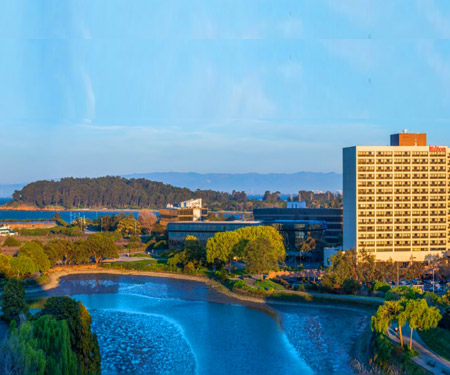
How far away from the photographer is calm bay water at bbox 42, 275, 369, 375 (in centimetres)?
2850

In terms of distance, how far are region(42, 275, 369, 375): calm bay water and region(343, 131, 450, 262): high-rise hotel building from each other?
15.2 m

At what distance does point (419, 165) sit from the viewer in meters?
55.2

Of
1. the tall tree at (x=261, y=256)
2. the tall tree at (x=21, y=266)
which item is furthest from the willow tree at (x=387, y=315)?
the tall tree at (x=21, y=266)

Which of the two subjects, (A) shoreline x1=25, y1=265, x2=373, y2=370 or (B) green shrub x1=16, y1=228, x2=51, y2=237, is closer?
(A) shoreline x1=25, y1=265, x2=373, y2=370

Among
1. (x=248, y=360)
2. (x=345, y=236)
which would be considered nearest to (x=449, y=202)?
(x=345, y=236)

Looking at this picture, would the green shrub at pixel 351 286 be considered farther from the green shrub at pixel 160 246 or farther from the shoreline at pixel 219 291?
the green shrub at pixel 160 246

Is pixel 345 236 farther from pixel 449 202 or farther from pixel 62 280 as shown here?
pixel 62 280

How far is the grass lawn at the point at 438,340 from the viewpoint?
84.3 feet

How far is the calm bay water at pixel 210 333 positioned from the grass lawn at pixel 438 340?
161 inches

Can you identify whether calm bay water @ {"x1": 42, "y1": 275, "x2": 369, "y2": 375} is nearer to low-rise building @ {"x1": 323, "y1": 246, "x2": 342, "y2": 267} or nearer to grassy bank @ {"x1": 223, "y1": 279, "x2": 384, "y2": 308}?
grassy bank @ {"x1": 223, "y1": 279, "x2": 384, "y2": 308}

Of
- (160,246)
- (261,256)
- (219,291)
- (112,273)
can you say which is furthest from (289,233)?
(112,273)

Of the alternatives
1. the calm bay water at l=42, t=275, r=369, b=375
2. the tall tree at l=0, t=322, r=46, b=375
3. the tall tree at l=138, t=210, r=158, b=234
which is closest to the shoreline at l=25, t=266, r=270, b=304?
the calm bay water at l=42, t=275, r=369, b=375

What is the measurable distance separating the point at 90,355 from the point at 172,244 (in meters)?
49.8

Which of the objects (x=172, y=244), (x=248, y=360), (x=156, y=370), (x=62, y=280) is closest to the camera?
(x=156, y=370)
